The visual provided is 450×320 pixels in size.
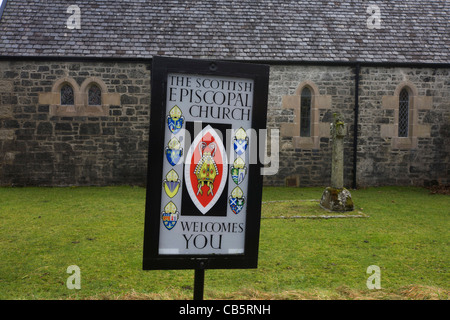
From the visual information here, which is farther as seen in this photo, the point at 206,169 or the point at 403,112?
the point at 403,112

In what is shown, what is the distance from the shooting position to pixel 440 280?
13.8 feet

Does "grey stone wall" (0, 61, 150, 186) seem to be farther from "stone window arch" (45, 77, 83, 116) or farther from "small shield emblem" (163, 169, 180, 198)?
"small shield emblem" (163, 169, 180, 198)

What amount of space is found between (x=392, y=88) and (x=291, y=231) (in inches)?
317

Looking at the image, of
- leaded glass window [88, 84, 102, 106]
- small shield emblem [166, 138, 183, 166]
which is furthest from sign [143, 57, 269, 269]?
leaded glass window [88, 84, 102, 106]

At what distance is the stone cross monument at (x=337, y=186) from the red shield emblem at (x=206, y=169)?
6.17 metres

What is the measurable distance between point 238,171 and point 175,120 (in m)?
0.57

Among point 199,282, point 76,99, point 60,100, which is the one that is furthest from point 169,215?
point 60,100

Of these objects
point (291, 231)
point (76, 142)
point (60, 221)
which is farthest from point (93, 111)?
point (291, 231)

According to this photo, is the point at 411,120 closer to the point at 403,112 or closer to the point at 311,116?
the point at 403,112

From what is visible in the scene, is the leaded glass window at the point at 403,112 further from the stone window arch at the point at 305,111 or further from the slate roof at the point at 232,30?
the stone window arch at the point at 305,111

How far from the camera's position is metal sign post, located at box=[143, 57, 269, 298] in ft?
8.16

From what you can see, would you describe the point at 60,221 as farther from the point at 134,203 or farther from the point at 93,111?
the point at 93,111

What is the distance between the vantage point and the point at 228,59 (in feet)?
38.3

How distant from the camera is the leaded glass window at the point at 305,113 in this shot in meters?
12.3
